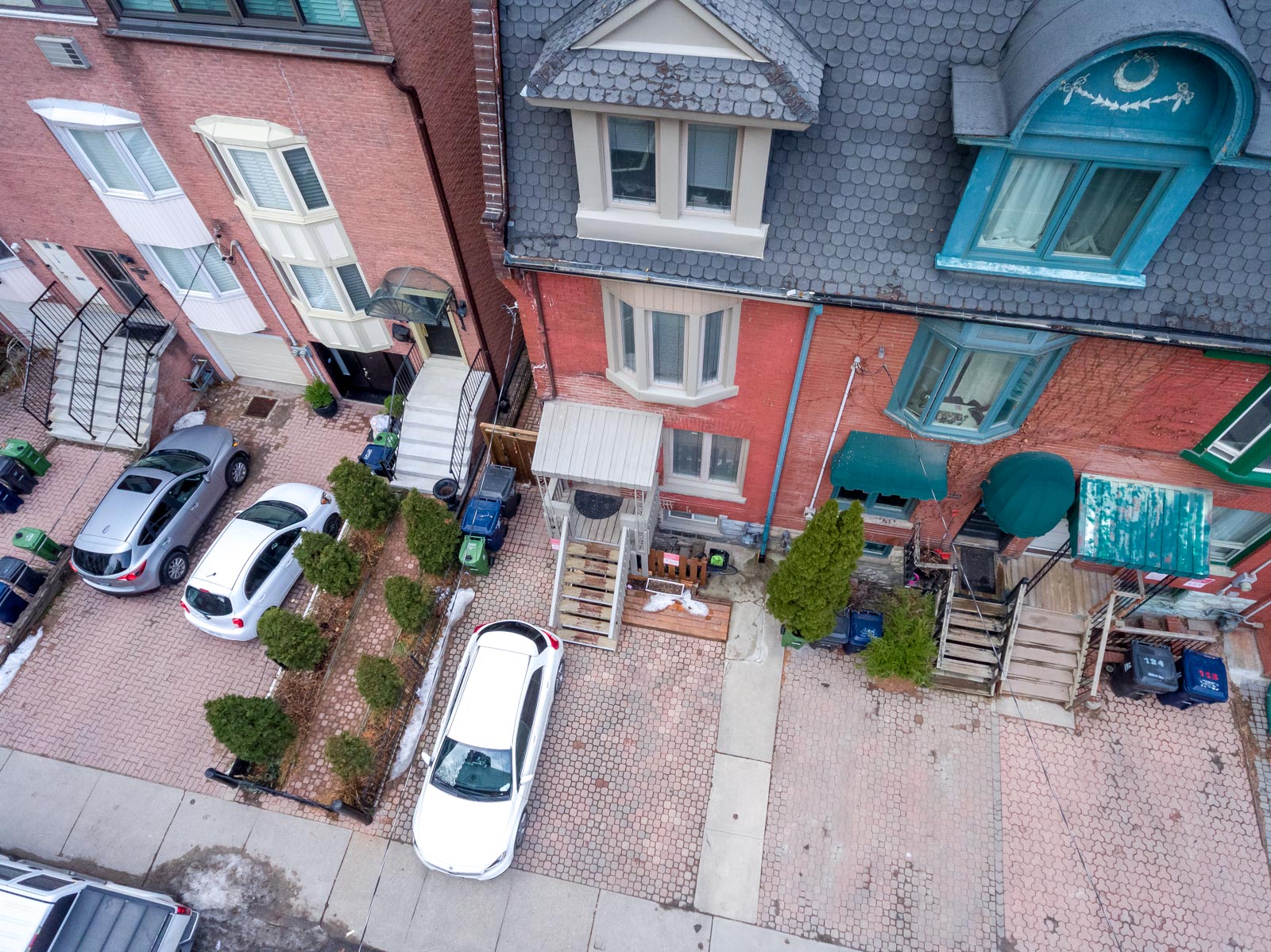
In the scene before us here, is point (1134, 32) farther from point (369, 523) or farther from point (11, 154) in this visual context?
point (11, 154)

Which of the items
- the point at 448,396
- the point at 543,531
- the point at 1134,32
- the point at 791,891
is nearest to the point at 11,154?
the point at 448,396

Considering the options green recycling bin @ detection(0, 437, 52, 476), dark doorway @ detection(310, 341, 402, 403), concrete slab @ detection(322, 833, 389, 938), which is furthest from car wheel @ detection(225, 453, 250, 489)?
concrete slab @ detection(322, 833, 389, 938)

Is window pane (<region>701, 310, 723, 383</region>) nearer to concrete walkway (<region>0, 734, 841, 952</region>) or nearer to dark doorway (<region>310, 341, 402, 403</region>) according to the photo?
concrete walkway (<region>0, 734, 841, 952</region>)

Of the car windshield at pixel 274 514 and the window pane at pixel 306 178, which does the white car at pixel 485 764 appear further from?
the window pane at pixel 306 178

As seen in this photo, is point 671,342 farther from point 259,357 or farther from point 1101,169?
point 259,357

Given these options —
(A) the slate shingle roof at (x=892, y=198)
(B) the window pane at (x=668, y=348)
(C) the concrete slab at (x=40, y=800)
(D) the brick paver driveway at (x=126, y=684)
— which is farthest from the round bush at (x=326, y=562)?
(A) the slate shingle roof at (x=892, y=198)

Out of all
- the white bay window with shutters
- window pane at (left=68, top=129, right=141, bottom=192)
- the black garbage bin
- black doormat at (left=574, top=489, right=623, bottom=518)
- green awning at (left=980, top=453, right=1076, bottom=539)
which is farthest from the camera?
black doormat at (left=574, top=489, right=623, bottom=518)

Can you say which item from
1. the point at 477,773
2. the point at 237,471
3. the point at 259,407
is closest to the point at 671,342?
the point at 477,773
